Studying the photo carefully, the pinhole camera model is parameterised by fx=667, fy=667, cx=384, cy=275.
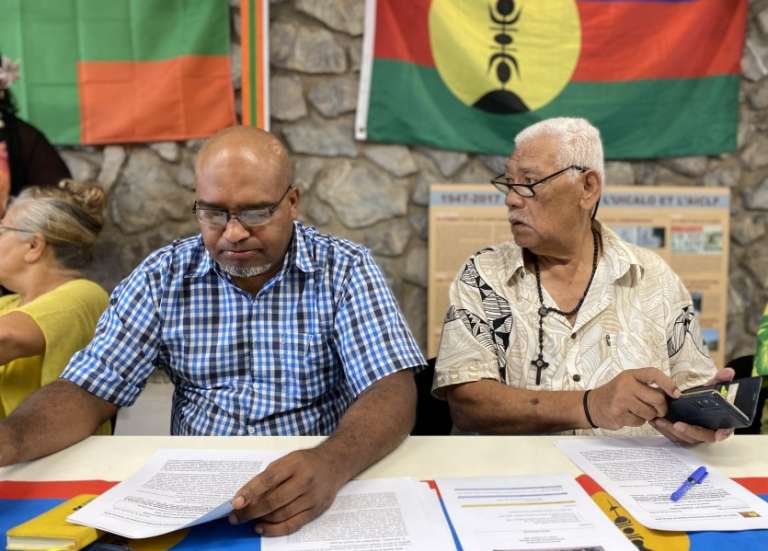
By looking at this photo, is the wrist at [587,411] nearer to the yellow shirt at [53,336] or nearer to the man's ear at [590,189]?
the man's ear at [590,189]

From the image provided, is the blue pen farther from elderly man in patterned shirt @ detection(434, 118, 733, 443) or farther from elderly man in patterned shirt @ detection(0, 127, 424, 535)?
elderly man in patterned shirt @ detection(0, 127, 424, 535)

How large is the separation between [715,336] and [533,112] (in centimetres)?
126

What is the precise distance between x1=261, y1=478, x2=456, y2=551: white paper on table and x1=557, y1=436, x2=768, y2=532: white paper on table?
30cm

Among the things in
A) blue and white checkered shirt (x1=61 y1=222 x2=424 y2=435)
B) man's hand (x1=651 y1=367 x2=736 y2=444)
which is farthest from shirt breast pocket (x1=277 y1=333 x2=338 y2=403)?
man's hand (x1=651 y1=367 x2=736 y2=444)

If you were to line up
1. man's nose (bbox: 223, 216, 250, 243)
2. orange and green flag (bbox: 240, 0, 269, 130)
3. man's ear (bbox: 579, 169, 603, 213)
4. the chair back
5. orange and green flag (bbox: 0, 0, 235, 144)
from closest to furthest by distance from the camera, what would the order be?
man's nose (bbox: 223, 216, 250, 243) < man's ear (bbox: 579, 169, 603, 213) < the chair back < orange and green flag (bbox: 240, 0, 269, 130) < orange and green flag (bbox: 0, 0, 235, 144)

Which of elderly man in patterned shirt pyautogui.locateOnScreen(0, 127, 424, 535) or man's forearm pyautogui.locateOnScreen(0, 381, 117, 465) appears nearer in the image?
man's forearm pyautogui.locateOnScreen(0, 381, 117, 465)

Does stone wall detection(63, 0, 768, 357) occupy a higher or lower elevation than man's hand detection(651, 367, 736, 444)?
higher

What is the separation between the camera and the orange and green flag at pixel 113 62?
256cm

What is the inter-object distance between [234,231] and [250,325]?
0.77 ft

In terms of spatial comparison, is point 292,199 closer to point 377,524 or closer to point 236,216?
point 236,216

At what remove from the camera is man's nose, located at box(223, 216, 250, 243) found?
140 cm

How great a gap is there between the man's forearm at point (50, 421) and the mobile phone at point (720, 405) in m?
1.14

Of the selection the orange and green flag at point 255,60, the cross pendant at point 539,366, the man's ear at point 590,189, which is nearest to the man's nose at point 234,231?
the cross pendant at point 539,366

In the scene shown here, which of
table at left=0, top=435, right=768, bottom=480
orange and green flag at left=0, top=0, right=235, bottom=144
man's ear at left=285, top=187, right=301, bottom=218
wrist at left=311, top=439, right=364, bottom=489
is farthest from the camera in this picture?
orange and green flag at left=0, top=0, right=235, bottom=144
